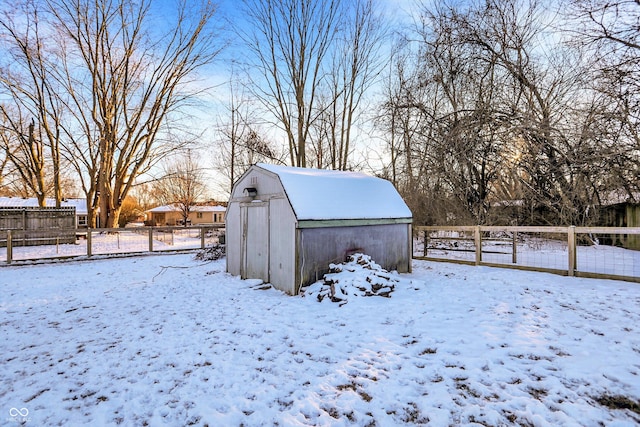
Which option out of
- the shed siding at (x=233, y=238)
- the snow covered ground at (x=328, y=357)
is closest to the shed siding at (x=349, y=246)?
the snow covered ground at (x=328, y=357)

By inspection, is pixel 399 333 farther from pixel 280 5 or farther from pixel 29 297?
pixel 280 5

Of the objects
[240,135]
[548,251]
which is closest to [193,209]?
[240,135]

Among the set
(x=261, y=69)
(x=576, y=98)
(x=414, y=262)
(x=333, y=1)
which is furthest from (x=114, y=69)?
(x=576, y=98)

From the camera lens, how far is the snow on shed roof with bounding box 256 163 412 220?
6.48m

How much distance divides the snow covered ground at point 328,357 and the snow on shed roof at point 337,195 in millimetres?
1804

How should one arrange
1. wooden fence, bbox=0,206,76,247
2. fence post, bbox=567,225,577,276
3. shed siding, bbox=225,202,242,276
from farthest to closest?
wooden fence, bbox=0,206,76,247
shed siding, bbox=225,202,242,276
fence post, bbox=567,225,577,276

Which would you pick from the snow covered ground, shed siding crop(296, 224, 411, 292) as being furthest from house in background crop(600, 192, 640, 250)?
shed siding crop(296, 224, 411, 292)

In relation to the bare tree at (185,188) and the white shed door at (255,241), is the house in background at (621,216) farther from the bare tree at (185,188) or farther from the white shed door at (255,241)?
the bare tree at (185,188)

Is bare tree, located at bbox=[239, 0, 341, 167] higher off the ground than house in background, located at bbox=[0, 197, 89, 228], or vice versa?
bare tree, located at bbox=[239, 0, 341, 167]

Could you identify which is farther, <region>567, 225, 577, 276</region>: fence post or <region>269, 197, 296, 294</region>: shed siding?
<region>567, 225, 577, 276</region>: fence post

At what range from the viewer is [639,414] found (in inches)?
A: 93.7

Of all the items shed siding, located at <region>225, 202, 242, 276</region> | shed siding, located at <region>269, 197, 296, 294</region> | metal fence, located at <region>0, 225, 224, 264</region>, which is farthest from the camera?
metal fence, located at <region>0, 225, 224, 264</region>

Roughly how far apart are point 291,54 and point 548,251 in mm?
13222

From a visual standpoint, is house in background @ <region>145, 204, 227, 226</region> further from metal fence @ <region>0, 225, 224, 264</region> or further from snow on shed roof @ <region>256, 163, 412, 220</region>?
snow on shed roof @ <region>256, 163, 412, 220</region>
